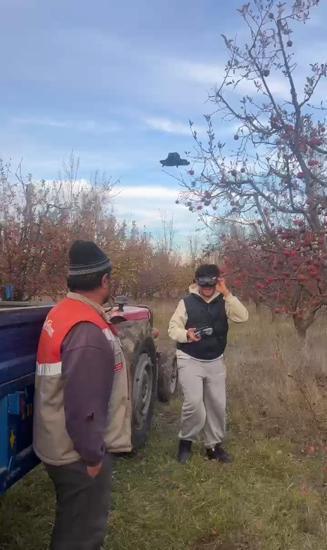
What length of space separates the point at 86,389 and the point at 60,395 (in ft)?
0.63

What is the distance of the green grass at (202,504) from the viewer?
3.55 metres

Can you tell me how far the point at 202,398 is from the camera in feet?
16.3

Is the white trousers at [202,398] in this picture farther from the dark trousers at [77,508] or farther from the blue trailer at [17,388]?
the dark trousers at [77,508]

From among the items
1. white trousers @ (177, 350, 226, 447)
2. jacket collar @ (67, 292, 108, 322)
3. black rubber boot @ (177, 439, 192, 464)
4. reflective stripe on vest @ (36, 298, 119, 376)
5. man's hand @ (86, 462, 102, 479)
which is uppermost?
jacket collar @ (67, 292, 108, 322)

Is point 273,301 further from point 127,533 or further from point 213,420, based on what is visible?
point 127,533

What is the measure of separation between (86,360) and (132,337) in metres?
2.47

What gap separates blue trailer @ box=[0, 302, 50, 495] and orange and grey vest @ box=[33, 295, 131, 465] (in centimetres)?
12

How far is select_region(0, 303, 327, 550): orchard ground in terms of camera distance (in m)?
3.59

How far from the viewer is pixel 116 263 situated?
14906mm

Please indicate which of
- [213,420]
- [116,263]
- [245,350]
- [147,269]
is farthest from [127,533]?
[147,269]

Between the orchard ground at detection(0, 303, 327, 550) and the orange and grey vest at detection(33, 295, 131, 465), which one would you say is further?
the orchard ground at detection(0, 303, 327, 550)

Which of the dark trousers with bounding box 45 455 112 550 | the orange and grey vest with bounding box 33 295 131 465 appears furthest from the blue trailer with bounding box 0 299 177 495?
the dark trousers with bounding box 45 455 112 550

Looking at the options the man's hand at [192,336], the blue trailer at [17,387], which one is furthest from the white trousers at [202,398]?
the blue trailer at [17,387]

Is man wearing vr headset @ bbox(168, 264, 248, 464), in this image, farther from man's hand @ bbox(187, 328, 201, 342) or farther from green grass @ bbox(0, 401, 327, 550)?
green grass @ bbox(0, 401, 327, 550)
